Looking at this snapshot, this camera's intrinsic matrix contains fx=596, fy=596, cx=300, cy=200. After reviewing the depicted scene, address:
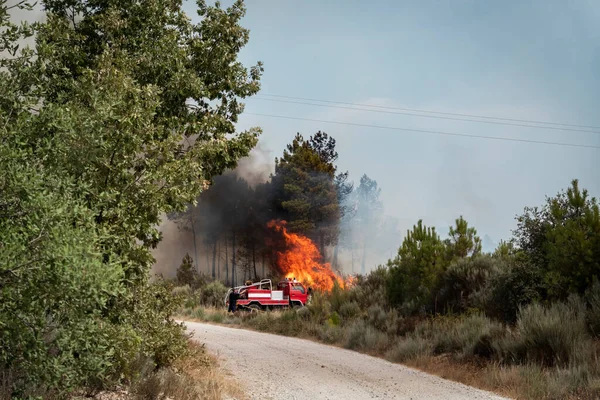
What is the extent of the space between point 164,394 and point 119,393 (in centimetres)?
70

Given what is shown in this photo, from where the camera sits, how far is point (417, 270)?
22328 millimetres

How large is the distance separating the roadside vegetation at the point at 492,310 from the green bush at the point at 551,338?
0.02 m

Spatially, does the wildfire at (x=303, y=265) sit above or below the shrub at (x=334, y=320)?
above

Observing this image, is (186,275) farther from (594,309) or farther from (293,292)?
(594,309)

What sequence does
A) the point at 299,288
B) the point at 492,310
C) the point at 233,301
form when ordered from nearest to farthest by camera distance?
the point at 492,310
the point at 233,301
the point at 299,288

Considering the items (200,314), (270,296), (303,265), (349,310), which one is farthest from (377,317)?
(303,265)

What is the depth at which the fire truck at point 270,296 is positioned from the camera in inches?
1340

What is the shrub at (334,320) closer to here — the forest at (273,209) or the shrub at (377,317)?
the shrub at (377,317)

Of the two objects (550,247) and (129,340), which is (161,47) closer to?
(129,340)

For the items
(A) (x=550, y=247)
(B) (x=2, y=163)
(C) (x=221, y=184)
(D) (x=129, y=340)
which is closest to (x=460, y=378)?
(A) (x=550, y=247)

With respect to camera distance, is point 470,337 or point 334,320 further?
point 334,320

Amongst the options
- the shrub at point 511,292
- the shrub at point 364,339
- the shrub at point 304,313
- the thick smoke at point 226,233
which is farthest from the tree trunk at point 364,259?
the shrub at point 511,292

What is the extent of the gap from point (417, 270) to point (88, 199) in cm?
1641

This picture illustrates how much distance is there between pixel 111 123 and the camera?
26.6 feet
